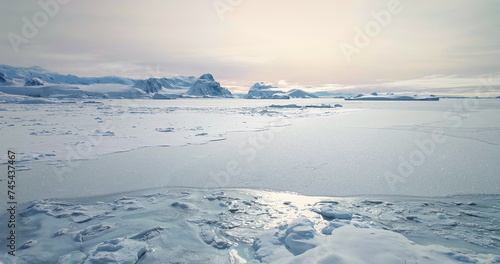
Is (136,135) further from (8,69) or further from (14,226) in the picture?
(8,69)

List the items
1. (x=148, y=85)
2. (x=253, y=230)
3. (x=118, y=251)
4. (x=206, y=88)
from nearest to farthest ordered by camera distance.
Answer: (x=118, y=251) → (x=253, y=230) → (x=148, y=85) → (x=206, y=88)

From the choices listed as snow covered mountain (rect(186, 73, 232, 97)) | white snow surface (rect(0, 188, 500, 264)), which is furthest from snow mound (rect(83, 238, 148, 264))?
snow covered mountain (rect(186, 73, 232, 97))

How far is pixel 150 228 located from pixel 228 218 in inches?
42.4

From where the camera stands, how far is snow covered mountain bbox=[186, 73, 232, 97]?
541 feet

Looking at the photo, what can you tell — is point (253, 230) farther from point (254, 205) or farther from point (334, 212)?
point (334, 212)

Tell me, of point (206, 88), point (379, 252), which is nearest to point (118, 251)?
point (379, 252)

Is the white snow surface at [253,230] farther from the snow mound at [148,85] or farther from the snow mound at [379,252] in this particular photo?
the snow mound at [148,85]

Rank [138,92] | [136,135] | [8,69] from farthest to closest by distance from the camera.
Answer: [8,69]
[138,92]
[136,135]

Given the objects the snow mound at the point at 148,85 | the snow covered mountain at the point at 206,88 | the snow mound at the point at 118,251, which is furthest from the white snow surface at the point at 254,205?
the snow covered mountain at the point at 206,88

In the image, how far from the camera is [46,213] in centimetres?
375

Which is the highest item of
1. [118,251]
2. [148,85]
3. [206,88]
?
[206,88]

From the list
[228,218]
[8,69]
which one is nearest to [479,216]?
[228,218]

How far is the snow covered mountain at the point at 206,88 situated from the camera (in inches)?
6493

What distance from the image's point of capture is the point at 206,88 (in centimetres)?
17175
